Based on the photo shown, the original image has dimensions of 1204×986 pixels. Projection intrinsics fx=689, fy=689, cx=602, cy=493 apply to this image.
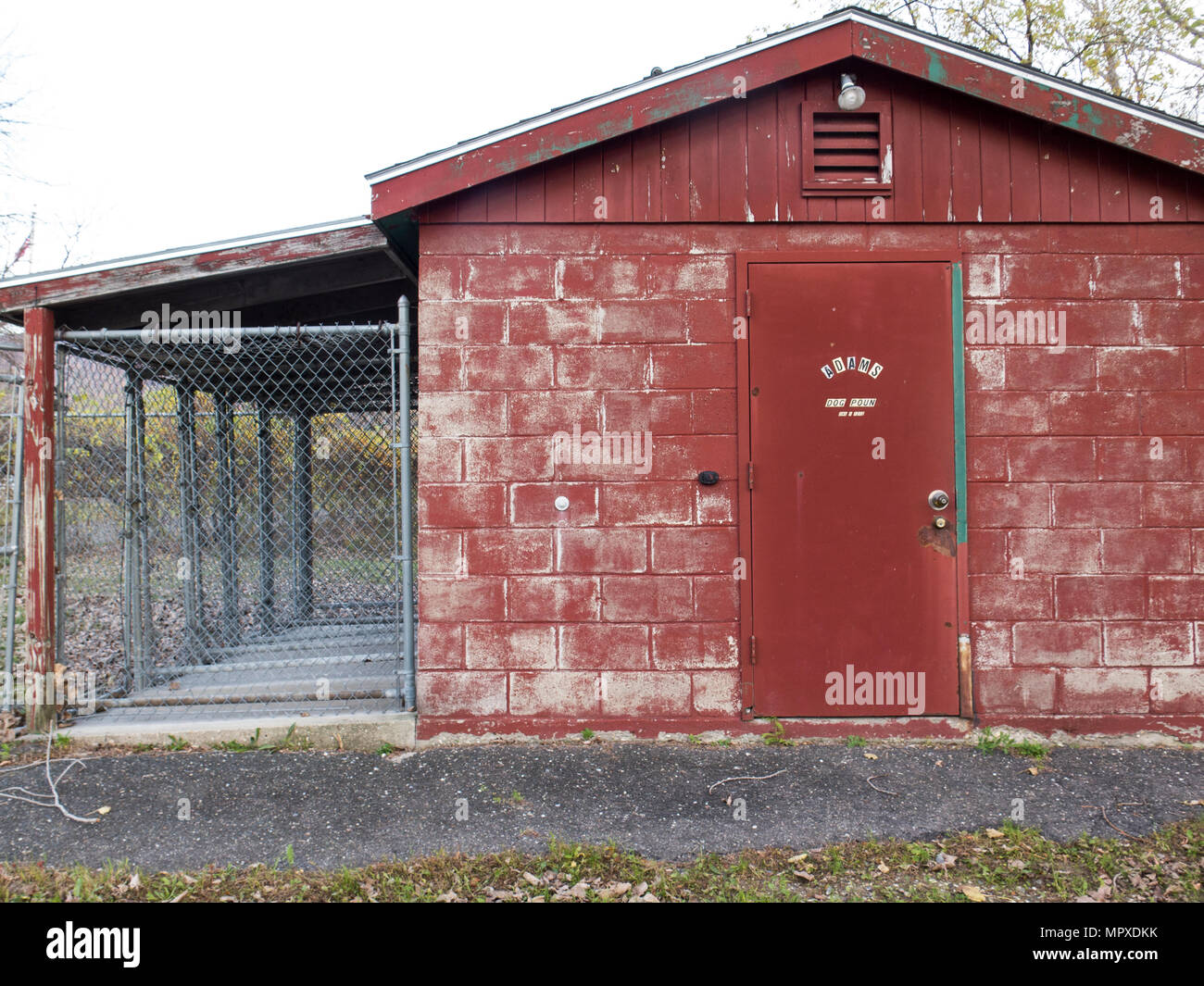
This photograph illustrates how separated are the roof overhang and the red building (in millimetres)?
184

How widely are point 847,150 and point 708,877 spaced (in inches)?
163

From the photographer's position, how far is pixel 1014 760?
393 centimetres

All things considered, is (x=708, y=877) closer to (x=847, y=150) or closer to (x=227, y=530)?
(x=847, y=150)

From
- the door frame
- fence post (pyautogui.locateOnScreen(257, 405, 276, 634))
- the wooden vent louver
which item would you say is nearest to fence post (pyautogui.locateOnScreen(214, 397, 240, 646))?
fence post (pyautogui.locateOnScreen(257, 405, 276, 634))

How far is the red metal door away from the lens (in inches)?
163

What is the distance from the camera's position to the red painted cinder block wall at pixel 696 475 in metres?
4.18

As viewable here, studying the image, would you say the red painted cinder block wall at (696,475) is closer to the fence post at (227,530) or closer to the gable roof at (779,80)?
the gable roof at (779,80)

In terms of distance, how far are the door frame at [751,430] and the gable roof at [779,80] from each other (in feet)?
3.16

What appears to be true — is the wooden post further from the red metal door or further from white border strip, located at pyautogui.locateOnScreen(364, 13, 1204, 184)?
the red metal door

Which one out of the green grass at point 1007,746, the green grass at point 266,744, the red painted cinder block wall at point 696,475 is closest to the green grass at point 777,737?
the red painted cinder block wall at point 696,475

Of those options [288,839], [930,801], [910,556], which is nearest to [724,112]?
[910,556]

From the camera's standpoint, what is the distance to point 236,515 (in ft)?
20.3
